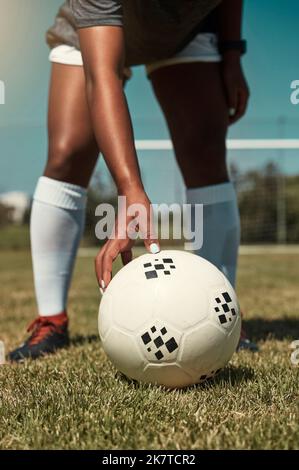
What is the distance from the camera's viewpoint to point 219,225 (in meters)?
3.20

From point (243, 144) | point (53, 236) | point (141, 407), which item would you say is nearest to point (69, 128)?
point (53, 236)

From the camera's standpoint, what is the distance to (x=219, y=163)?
3.18m

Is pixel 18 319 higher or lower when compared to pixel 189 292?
lower

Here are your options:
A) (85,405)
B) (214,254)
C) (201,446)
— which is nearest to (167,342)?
(85,405)

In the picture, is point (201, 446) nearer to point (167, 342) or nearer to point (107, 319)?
point (167, 342)

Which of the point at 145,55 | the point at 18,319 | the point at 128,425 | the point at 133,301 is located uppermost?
the point at 145,55

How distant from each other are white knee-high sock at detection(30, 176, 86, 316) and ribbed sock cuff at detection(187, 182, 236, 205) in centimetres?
58

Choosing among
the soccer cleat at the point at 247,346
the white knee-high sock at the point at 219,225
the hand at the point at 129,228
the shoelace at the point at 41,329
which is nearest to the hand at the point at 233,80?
the white knee-high sock at the point at 219,225

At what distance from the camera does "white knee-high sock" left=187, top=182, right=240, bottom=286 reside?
10.4ft

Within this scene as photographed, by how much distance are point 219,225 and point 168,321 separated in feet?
3.93

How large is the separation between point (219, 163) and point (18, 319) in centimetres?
221

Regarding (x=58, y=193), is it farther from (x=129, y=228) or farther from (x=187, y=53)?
(x=129, y=228)

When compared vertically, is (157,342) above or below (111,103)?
below

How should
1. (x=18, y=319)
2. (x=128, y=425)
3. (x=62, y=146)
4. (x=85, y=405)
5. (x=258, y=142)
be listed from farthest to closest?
(x=258, y=142), (x=18, y=319), (x=62, y=146), (x=85, y=405), (x=128, y=425)
